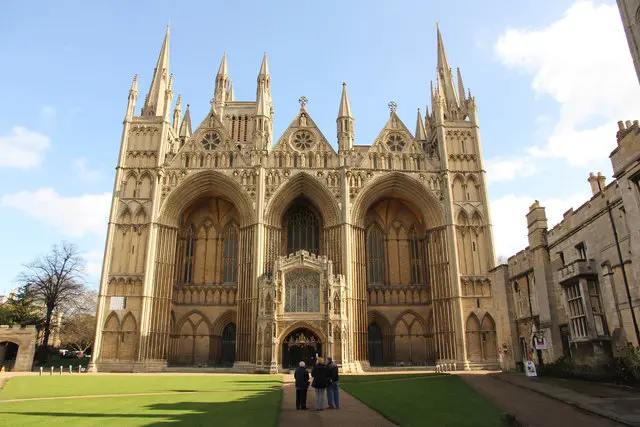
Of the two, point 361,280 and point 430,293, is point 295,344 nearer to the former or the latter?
point 361,280

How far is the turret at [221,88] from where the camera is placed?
5659cm

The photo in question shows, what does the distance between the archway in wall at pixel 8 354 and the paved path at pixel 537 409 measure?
34.5m

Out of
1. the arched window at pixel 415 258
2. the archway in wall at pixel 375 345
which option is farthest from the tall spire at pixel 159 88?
the archway in wall at pixel 375 345

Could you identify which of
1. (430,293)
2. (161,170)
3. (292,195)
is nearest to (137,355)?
(161,170)

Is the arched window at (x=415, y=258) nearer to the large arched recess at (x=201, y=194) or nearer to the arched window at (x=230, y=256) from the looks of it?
the large arched recess at (x=201, y=194)

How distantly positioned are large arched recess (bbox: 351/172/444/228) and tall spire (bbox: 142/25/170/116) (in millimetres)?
18356

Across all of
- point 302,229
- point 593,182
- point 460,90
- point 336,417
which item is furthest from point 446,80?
point 336,417

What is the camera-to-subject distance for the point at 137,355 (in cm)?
3238

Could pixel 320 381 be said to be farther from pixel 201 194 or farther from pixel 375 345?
pixel 201 194

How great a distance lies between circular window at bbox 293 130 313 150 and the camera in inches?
1516

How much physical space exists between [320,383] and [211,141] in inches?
1178

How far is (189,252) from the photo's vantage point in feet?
129

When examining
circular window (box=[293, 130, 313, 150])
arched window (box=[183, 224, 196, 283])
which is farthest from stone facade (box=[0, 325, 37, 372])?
circular window (box=[293, 130, 313, 150])

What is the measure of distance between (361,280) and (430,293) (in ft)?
21.1
